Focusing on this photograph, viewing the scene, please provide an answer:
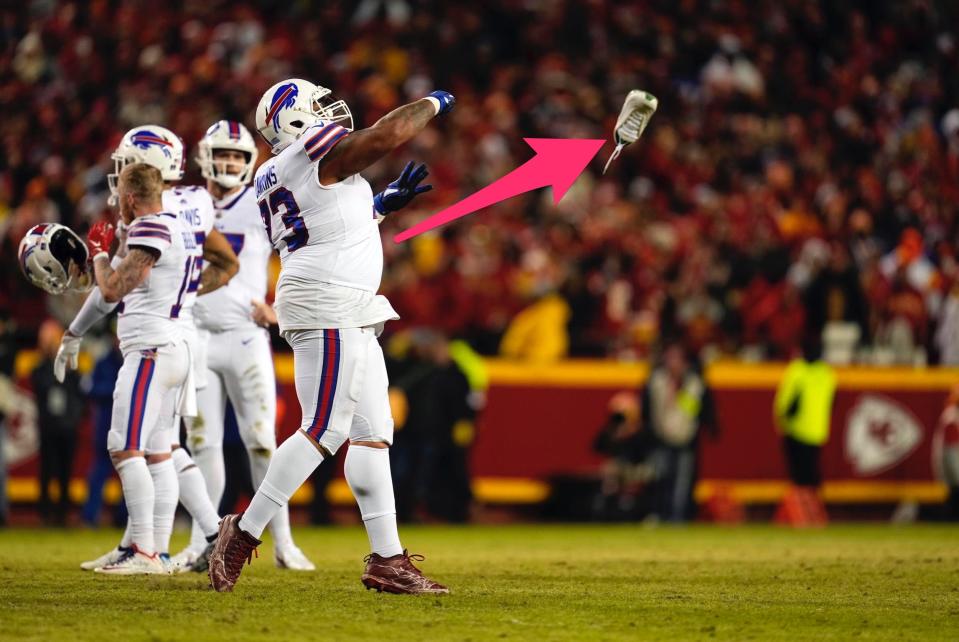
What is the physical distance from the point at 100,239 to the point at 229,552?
2160mm

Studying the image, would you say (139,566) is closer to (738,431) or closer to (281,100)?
(281,100)

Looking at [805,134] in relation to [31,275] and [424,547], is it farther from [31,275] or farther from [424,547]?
[31,275]

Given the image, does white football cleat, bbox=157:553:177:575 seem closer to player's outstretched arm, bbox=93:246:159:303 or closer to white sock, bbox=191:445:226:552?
white sock, bbox=191:445:226:552

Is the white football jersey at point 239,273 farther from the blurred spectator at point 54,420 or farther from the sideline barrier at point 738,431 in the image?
the sideline barrier at point 738,431

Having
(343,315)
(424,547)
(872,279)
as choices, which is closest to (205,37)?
(872,279)

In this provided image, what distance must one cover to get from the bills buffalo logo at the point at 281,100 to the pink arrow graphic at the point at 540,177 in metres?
0.94

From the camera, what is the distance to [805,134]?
71.9 ft

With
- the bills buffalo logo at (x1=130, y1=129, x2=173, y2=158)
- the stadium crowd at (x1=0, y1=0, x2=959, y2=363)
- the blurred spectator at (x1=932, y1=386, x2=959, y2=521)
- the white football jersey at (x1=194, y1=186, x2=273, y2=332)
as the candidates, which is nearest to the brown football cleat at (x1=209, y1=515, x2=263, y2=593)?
the white football jersey at (x1=194, y1=186, x2=273, y2=332)

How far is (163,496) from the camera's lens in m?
8.49

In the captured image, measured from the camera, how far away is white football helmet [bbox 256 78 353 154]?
24.7 ft

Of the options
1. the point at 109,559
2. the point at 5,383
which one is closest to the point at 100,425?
the point at 5,383

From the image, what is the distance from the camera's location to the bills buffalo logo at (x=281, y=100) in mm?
7543

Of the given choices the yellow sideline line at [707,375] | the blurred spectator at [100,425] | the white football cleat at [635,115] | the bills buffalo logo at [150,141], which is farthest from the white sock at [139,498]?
the yellow sideline line at [707,375]

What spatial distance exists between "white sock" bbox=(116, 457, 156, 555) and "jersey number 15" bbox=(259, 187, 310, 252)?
169 centimetres
